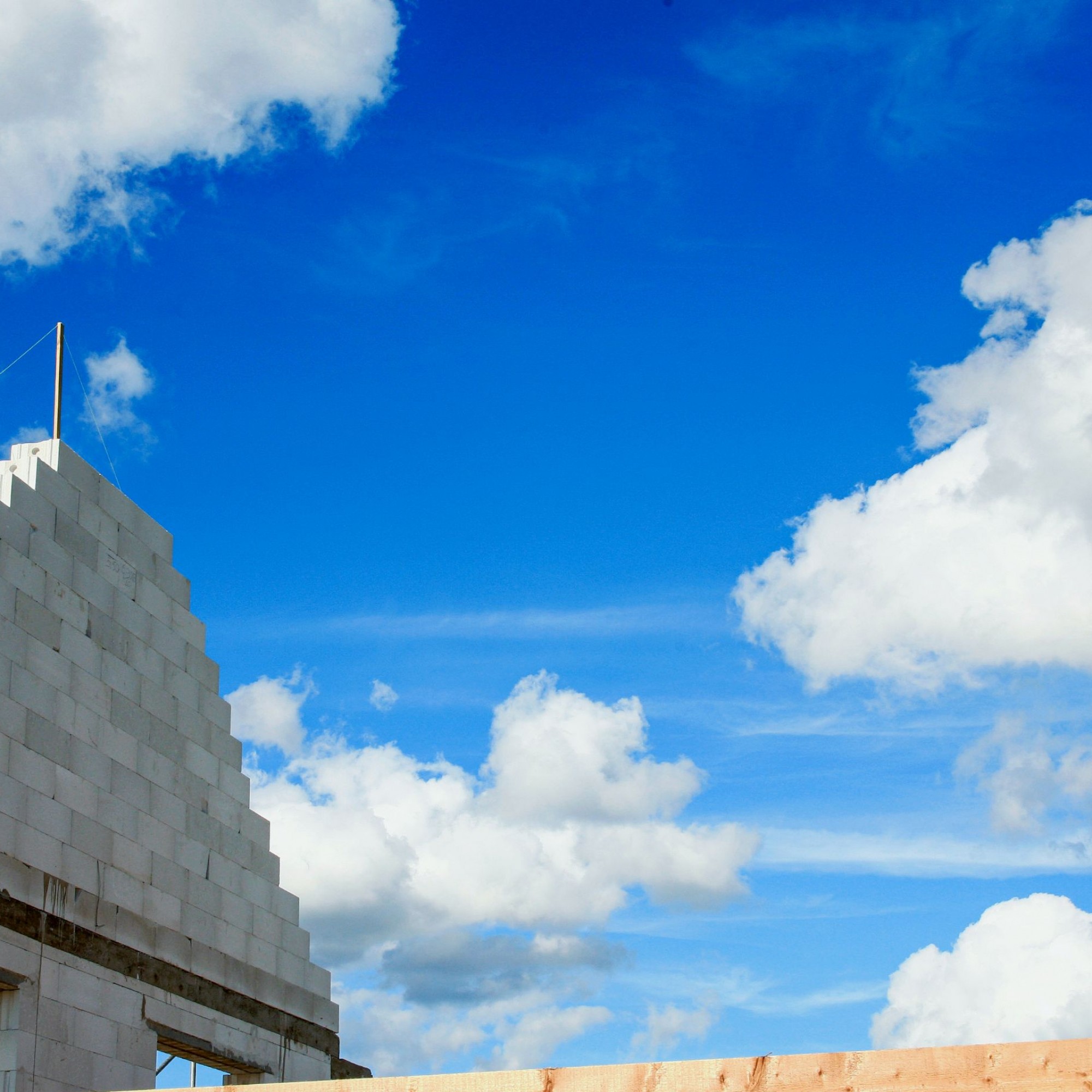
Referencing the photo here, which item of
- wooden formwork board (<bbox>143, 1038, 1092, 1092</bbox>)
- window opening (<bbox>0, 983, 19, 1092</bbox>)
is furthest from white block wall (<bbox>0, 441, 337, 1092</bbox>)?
wooden formwork board (<bbox>143, 1038, 1092, 1092</bbox>)

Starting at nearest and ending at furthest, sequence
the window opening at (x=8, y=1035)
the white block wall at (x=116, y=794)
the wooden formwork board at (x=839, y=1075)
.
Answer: the wooden formwork board at (x=839, y=1075) < the window opening at (x=8, y=1035) < the white block wall at (x=116, y=794)

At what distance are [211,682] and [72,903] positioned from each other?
6.26 m

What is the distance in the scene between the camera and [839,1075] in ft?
31.7

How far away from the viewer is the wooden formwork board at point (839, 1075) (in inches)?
366

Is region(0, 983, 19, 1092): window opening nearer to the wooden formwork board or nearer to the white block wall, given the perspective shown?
the white block wall

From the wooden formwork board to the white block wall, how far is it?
10.2 meters

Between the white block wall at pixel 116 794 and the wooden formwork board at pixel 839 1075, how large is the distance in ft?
33.5

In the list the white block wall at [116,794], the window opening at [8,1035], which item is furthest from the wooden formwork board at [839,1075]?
the white block wall at [116,794]

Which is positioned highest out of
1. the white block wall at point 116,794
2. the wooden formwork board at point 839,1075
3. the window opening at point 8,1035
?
the white block wall at point 116,794

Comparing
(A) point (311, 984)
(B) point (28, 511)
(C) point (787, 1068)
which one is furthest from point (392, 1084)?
(A) point (311, 984)

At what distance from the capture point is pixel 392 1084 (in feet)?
34.9

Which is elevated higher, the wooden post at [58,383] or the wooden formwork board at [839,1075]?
the wooden post at [58,383]

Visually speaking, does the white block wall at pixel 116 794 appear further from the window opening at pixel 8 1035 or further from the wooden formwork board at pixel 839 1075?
the wooden formwork board at pixel 839 1075

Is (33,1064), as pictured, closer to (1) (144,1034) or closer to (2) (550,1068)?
(1) (144,1034)
